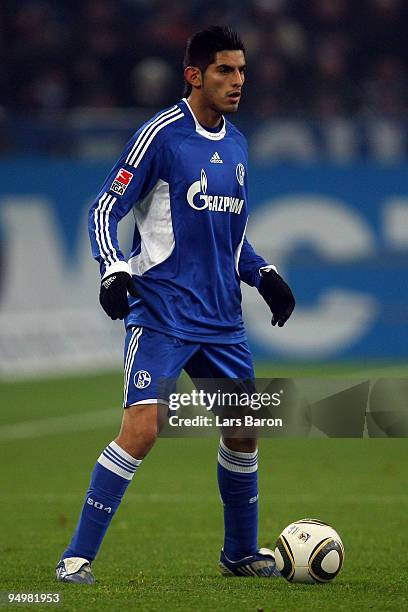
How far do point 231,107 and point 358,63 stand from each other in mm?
13332

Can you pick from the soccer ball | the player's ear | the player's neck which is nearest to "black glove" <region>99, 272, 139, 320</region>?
the player's neck

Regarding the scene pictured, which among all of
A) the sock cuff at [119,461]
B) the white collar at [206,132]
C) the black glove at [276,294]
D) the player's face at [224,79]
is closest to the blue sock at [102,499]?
the sock cuff at [119,461]

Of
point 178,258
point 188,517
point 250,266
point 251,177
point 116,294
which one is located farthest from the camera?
point 251,177

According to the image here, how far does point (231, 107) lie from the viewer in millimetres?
5430

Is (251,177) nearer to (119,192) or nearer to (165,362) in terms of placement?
(119,192)

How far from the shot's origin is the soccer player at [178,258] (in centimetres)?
522

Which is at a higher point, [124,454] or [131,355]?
[131,355]

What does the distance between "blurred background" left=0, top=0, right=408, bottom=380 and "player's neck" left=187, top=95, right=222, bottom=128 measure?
1010 cm

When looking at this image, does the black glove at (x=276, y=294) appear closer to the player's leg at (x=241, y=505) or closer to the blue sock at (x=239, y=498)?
the player's leg at (x=241, y=505)

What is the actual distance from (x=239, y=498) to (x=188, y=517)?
2.04 meters

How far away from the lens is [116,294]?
5.07m

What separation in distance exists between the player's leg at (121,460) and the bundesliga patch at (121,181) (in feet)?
2.18

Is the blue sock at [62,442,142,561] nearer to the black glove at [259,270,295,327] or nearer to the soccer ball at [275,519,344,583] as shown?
the soccer ball at [275,519,344,583]

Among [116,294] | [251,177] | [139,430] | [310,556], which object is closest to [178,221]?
[116,294]
